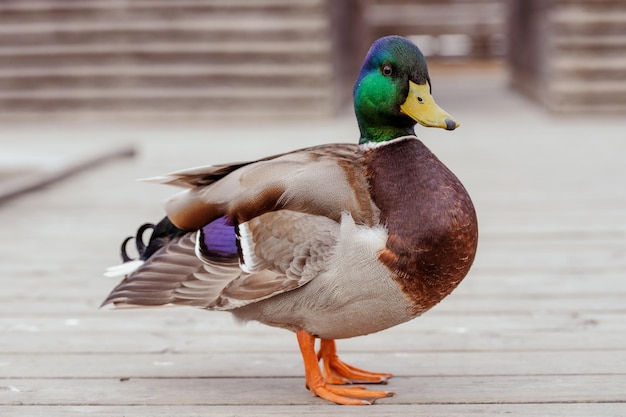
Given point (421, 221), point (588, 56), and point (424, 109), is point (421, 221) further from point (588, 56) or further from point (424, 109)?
point (588, 56)

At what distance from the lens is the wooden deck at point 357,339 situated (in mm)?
2201

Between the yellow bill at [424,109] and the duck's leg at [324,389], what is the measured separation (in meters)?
0.54

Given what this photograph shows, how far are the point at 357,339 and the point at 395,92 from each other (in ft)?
2.90

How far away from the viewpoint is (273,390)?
2.28 meters

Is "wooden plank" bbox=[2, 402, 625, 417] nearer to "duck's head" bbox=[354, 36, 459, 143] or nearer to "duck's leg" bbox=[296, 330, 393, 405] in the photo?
"duck's leg" bbox=[296, 330, 393, 405]

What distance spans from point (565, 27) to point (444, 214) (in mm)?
6380

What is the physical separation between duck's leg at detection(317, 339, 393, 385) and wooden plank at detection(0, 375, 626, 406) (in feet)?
0.13

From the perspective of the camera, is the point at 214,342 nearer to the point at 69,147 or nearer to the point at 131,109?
the point at 69,147

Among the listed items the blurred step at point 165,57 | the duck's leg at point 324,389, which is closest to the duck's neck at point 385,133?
the duck's leg at point 324,389

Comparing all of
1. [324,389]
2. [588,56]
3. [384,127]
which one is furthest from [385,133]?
[588,56]

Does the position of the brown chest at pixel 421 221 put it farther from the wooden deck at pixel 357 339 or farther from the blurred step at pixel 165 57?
the blurred step at pixel 165 57

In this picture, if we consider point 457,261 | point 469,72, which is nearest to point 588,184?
point 457,261

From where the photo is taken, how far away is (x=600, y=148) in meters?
6.34

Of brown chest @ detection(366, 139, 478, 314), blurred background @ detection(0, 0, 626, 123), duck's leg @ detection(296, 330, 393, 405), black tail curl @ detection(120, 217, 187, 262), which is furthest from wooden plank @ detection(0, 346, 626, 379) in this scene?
blurred background @ detection(0, 0, 626, 123)
